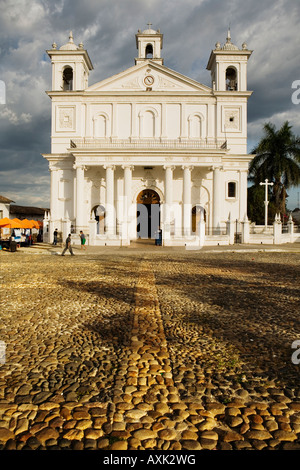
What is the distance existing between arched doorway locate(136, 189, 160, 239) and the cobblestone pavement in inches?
911

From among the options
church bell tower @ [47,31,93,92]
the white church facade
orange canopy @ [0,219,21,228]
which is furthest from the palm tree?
orange canopy @ [0,219,21,228]

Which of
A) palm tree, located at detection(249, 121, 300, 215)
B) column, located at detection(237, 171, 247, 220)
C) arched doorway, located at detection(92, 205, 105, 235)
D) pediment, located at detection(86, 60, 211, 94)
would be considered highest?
pediment, located at detection(86, 60, 211, 94)

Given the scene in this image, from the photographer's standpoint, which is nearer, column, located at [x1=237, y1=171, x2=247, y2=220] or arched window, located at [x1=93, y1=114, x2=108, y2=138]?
column, located at [x1=237, y1=171, x2=247, y2=220]

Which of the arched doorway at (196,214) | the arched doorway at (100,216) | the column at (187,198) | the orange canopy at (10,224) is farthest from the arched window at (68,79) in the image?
the arched doorway at (196,214)

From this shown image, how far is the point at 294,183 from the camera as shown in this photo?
33.2 metres

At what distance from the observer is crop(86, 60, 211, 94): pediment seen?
98.9 feet

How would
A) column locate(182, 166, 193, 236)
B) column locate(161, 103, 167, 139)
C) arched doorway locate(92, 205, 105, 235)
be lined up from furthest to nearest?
column locate(161, 103, 167, 139), arched doorway locate(92, 205, 105, 235), column locate(182, 166, 193, 236)

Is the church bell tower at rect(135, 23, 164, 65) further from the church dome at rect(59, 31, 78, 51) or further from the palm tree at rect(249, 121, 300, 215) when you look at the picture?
the palm tree at rect(249, 121, 300, 215)

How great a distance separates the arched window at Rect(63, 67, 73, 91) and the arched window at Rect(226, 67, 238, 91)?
15873 mm

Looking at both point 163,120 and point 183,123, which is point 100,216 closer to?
point 163,120

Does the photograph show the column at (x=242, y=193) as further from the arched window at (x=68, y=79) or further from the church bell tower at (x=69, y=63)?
the arched window at (x=68, y=79)

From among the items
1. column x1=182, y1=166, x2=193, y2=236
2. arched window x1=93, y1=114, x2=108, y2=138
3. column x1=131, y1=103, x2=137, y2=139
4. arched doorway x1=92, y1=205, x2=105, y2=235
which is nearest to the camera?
column x1=182, y1=166, x2=193, y2=236

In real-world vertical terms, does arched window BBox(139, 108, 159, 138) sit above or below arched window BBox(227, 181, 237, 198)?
above

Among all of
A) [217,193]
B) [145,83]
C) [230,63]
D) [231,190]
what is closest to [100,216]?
[217,193]
